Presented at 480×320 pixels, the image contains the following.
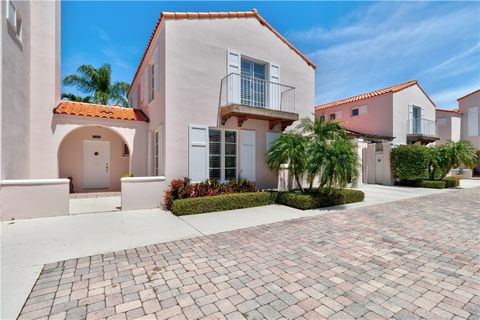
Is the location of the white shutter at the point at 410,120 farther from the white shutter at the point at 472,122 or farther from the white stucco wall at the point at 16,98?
the white stucco wall at the point at 16,98

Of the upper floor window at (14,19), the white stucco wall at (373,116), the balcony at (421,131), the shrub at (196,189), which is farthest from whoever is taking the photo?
the balcony at (421,131)

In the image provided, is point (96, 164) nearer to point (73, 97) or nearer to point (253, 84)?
point (253, 84)

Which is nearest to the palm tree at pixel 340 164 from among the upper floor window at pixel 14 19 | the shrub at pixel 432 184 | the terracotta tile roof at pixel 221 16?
the terracotta tile roof at pixel 221 16

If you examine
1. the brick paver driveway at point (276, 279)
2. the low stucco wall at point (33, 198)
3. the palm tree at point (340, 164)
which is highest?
the palm tree at point (340, 164)

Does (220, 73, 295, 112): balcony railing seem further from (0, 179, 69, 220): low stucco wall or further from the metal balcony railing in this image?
the metal balcony railing

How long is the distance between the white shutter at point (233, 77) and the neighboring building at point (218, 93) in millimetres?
40

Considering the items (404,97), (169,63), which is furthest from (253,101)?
(404,97)

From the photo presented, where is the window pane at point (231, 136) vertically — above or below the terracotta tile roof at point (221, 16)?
below

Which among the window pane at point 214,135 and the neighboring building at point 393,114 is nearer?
the window pane at point 214,135

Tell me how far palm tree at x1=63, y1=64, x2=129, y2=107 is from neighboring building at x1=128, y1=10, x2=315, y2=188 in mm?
11680

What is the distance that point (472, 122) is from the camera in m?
27.2

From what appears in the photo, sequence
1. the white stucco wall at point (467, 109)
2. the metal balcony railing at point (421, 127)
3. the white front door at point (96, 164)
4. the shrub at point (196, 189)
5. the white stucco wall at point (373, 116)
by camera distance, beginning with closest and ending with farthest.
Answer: the shrub at point (196, 189) → the white front door at point (96, 164) → the white stucco wall at point (373, 116) → the metal balcony railing at point (421, 127) → the white stucco wall at point (467, 109)

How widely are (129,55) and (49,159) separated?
27.7 feet

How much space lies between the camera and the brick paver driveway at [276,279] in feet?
9.45
